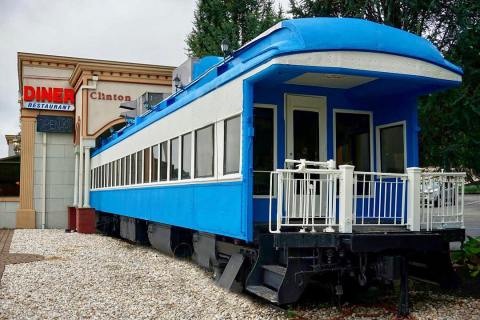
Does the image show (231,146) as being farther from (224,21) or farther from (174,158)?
(224,21)

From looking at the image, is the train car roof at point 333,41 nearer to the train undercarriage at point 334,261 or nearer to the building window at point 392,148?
the building window at point 392,148

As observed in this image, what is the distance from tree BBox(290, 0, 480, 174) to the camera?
949cm

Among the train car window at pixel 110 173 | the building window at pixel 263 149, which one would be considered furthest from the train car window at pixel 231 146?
the train car window at pixel 110 173

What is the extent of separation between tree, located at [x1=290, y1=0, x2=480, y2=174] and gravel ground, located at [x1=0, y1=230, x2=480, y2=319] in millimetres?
2736

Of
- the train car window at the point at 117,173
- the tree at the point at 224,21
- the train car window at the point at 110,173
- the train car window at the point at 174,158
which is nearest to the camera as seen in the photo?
the train car window at the point at 174,158

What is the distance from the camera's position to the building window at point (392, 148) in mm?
8297

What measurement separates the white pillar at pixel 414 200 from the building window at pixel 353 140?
145 centimetres

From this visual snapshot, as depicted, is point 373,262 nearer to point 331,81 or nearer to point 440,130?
point 331,81

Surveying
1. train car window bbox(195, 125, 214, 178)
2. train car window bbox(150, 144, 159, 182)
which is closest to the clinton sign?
train car window bbox(150, 144, 159, 182)

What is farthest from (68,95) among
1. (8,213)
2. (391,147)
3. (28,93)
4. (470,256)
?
(470,256)

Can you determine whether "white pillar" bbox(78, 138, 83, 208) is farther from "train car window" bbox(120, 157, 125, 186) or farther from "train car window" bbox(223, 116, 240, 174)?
"train car window" bbox(223, 116, 240, 174)

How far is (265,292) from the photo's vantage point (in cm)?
653

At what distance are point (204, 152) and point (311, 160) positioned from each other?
1.65 meters

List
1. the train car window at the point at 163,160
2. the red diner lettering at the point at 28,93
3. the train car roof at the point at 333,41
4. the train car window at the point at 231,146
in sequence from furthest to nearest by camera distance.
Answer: the red diner lettering at the point at 28,93, the train car window at the point at 163,160, the train car window at the point at 231,146, the train car roof at the point at 333,41
